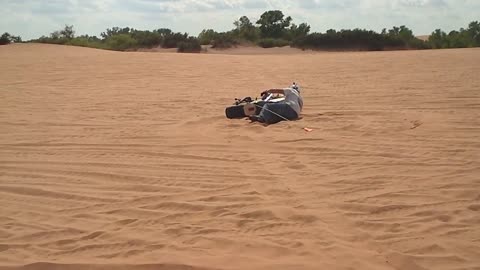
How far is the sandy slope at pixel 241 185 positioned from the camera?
3.58 metres

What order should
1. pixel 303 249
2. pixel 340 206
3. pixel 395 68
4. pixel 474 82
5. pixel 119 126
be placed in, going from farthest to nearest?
pixel 395 68 → pixel 474 82 → pixel 119 126 → pixel 340 206 → pixel 303 249

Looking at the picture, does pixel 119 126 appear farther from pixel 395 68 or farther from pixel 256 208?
pixel 395 68

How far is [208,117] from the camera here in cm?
847

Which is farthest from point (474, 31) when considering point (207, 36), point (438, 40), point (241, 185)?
point (241, 185)

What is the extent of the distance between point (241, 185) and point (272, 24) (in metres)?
42.9

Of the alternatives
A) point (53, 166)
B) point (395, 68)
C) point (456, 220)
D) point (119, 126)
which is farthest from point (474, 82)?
point (53, 166)

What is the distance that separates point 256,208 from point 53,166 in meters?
2.72

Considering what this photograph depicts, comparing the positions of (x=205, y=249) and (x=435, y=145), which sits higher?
(x=435, y=145)

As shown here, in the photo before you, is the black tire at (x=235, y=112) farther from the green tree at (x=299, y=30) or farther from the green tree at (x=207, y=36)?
the green tree at (x=299, y=30)

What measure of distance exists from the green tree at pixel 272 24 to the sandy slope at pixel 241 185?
36.5 meters

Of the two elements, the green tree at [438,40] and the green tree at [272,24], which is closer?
the green tree at [438,40]

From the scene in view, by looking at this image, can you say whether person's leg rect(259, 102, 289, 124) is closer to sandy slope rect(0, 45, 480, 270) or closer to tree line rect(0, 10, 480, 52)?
sandy slope rect(0, 45, 480, 270)

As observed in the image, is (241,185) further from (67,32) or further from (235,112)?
(67,32)

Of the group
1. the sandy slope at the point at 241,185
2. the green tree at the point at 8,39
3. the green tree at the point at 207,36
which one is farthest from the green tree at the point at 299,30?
the sandy slope at the point at 241,185
